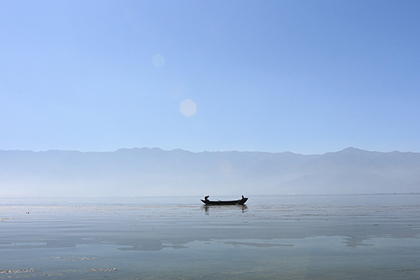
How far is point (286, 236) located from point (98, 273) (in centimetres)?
1728

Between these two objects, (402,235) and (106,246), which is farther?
(402,235)

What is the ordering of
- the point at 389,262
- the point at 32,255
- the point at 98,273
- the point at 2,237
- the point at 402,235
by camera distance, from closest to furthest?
1. the point at 98,273
2. the point at 389,262
3. the point at 32,255
4. the point at 402,235
5. the point at 2,237

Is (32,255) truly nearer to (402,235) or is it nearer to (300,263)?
(300,263)

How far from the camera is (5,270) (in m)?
19.0

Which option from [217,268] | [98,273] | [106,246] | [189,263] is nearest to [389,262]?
[217,268]

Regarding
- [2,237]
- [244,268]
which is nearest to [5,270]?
[244,268]

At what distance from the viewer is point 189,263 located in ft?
67.5

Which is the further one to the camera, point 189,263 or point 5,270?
point 189,263

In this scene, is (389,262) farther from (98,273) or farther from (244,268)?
(98,273)

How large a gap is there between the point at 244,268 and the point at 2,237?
23.3 meters

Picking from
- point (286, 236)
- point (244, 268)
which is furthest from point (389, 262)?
point (286, 236)

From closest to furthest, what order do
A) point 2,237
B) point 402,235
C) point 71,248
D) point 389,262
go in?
point 389,262 → point 71,248 → point 402,235 → point 2,237

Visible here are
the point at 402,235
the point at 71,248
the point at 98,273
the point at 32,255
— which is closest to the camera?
the point at 98,273

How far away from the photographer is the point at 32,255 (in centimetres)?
2344
